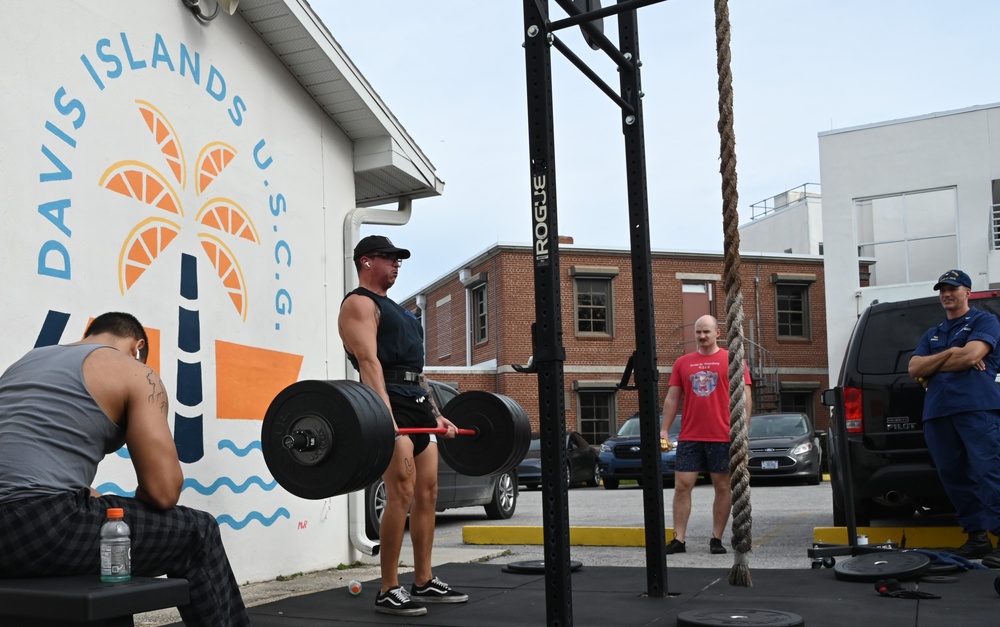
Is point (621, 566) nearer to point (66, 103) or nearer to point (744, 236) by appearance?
point (66, 103)

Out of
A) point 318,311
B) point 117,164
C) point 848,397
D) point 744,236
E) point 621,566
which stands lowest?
point 621,566

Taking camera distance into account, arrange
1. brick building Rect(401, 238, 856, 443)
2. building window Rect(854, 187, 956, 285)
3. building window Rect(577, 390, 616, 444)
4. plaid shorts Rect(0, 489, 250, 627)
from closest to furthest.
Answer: plaid shorts Rect(0, 489, 250, 627)
building window Rect(854, 187, 956, 285)
brick building Rect(401, 238, 856, 443)
building window Rect(577, 390, 616, 444)

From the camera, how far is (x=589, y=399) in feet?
102

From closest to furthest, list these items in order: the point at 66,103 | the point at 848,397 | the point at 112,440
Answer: the point at 112,440
the point at 66,103
the point at 848,397

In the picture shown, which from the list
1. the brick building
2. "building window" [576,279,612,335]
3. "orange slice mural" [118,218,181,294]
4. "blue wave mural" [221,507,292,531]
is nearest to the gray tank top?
"orange slice mural" [118,218,181,294]

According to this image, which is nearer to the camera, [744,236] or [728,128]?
[728,128]

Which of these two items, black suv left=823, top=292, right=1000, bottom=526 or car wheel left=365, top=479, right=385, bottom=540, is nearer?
black suv left=823, top=292, right=1000, bottom=526

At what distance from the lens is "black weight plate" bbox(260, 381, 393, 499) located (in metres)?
4.30

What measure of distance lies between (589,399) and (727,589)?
2593 cm

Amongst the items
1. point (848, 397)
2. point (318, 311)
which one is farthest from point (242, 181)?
point (848, 397)

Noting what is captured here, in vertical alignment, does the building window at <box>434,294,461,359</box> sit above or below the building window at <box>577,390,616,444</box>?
above

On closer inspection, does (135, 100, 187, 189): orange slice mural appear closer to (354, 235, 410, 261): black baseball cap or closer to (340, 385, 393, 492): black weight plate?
(354, 235, 410, 261): black baseball cap

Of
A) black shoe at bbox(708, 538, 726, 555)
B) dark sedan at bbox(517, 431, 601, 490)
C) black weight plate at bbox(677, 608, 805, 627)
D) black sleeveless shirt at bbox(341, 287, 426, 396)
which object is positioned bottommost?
dark sedan at bbox(517, 431, 601, 490)

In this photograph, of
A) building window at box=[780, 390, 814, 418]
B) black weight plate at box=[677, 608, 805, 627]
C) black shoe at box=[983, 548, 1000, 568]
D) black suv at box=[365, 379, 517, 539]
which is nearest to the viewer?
black weight plate at box=[677, 608, 805, 627]
